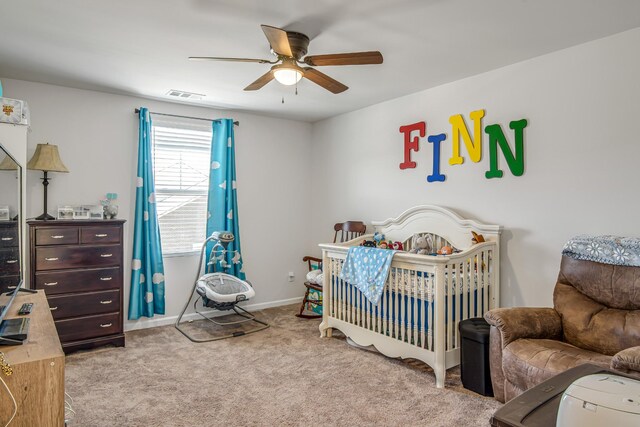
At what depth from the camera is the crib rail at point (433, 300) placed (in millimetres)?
2881

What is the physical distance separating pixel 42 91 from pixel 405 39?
10.8ft

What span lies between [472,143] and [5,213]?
330 centimetres

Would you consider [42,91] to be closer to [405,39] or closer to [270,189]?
[270,189]

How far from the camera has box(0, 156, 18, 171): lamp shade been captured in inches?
76.3

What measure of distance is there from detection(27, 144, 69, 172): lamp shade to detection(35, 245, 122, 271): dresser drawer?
72 cm

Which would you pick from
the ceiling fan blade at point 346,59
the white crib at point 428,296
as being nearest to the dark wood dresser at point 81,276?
the white crib at point 428,296

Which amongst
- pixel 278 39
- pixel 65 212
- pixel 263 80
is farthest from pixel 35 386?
pixel 65 212

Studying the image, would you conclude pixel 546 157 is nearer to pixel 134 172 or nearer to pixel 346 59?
pixel 346 59

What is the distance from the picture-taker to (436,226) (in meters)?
3.67

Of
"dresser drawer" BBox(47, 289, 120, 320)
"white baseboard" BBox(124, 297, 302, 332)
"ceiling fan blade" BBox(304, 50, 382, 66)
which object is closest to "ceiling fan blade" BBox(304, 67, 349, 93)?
"ceiling fan blade" BBox(304, 50, 382, 66)

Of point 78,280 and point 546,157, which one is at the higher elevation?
point 546,157

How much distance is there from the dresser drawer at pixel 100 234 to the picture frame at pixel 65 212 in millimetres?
295

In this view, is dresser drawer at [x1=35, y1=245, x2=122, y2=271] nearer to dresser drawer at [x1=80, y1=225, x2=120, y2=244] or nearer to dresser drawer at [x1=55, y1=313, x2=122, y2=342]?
dresser drawer at [x1=80, y1=225, x2=120, y2=244]

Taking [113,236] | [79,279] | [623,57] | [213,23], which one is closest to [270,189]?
[113,236]
